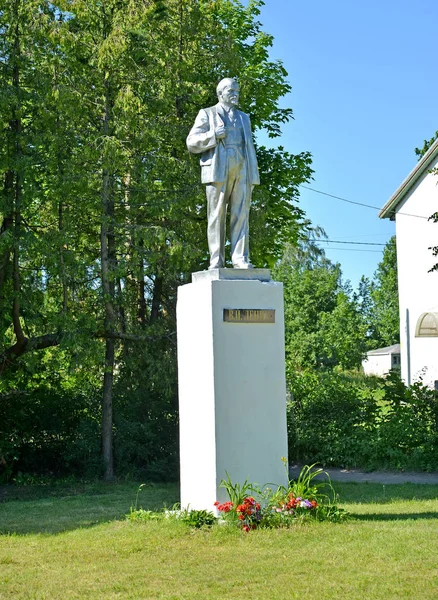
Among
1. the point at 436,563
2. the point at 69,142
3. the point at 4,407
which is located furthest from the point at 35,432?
the point at 436,563

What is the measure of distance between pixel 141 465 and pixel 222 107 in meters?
8.14

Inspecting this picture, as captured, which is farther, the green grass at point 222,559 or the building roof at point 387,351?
the building roof at point 387,351

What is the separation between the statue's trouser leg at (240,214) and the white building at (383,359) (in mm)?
44642

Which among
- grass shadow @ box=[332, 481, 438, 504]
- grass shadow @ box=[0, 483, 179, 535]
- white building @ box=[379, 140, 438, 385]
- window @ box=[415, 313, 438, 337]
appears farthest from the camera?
white building @ box=[379, 140, 438, 385]

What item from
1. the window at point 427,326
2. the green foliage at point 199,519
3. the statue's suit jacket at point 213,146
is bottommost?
the green foliage at point 199,519

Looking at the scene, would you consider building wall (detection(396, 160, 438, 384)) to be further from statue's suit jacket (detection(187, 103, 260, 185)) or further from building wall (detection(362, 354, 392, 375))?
building wall (detection(362, 354, 392, 375))

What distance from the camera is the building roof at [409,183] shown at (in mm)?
24531

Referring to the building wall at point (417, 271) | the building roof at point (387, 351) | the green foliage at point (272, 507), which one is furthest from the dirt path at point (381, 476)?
the building roof at point (387, 351)

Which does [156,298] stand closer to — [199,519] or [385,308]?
[199,519]

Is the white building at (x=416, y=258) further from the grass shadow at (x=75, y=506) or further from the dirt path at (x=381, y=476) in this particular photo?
the grass shadow at (x=75, y=506)

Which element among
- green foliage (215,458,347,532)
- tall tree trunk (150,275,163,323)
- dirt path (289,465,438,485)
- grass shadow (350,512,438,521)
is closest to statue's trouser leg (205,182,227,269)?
green foliage (215,458,347,532)

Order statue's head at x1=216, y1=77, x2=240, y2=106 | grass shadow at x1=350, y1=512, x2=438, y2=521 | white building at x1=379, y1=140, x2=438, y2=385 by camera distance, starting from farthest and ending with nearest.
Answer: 1. white building at x1=379, y1=140, x2=438, y2=385
2. statue's head at x1=216, y1=77, x2=240, y2=106
3. grass shadow at x1=350, y1=512, x2=438, y2=521

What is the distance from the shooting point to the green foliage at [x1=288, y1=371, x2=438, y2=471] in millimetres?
15312

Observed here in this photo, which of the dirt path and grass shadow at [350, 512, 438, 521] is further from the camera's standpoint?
the dirt path
